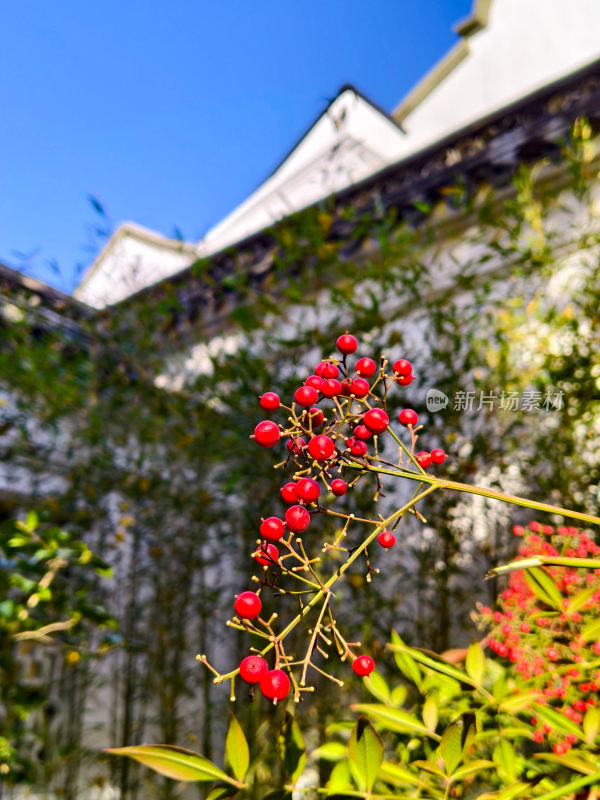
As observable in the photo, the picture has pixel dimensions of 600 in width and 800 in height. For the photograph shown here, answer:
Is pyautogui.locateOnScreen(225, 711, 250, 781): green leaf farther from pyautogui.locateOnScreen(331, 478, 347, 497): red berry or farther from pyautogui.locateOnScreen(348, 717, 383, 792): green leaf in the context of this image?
pyautogui.locateOnScreen(331, 478, 347, 497): red berry

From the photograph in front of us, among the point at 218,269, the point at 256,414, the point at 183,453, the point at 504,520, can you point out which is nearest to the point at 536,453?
the point at 504,520

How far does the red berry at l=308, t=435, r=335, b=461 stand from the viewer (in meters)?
0.42

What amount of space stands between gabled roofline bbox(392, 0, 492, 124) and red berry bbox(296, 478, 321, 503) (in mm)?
5730

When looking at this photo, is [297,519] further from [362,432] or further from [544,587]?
[544,587]

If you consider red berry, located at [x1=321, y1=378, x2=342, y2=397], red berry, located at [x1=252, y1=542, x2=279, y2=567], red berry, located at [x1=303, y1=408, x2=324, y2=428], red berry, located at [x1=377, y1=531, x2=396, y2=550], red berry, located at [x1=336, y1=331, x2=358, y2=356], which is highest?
red berry, located at [x1=336, y1=331, x2=358, y2=356]

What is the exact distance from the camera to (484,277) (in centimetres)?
194

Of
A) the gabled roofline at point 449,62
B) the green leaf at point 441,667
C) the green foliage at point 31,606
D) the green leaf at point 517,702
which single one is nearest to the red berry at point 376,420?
the green leaf at point 441,667

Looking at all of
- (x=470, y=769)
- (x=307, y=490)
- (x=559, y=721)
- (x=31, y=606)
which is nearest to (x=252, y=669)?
(x=307, y=490)

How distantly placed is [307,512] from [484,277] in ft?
5.62

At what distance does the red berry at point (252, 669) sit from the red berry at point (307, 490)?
11cm

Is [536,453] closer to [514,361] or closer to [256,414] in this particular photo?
[514,361]

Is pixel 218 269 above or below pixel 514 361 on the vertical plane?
above

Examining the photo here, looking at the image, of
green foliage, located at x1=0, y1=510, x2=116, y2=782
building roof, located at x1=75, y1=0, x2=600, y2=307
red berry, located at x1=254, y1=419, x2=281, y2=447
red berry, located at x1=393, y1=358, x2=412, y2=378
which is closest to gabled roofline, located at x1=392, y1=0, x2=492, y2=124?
building roof, located at x1=75, y1=0, x2=600, y2=307

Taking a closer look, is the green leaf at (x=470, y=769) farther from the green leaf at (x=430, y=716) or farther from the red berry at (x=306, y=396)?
the red berry at (x=306, y=396)
